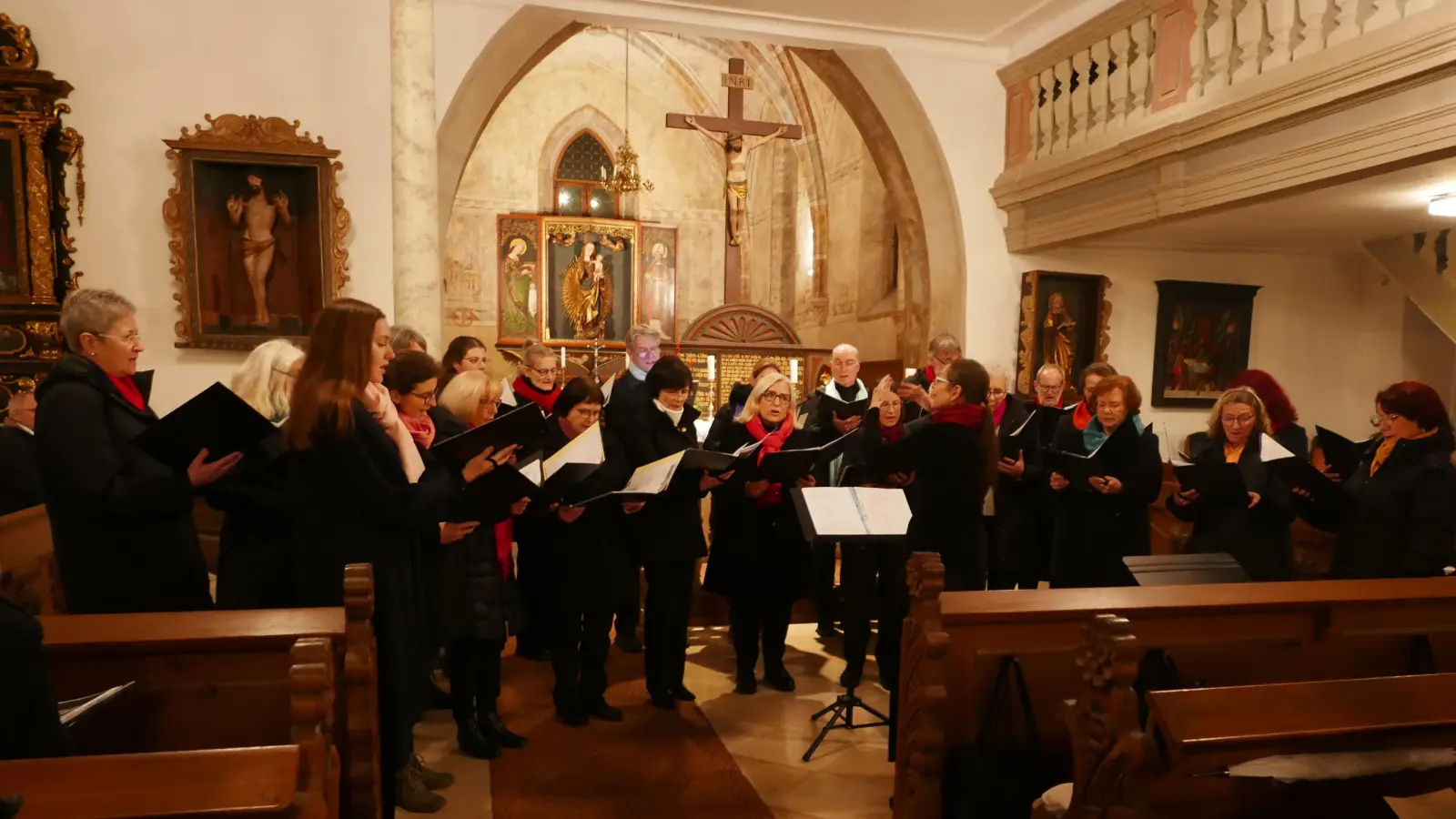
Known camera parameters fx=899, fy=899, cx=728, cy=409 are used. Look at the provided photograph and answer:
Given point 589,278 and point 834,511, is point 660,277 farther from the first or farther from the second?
point 834,511

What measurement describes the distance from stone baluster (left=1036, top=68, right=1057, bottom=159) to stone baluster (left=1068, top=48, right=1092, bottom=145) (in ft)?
0.78

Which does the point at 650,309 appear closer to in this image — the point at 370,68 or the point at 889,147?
the point at 889,147

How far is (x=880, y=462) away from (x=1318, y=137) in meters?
3.69

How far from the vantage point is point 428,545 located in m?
3.33

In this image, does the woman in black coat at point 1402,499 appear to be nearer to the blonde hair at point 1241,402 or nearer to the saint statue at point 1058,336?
the blonde hair at point 1241,402

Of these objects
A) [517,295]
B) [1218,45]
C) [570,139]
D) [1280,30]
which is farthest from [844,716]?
[570,139]

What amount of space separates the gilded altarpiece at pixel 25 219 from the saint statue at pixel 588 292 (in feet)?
30.8

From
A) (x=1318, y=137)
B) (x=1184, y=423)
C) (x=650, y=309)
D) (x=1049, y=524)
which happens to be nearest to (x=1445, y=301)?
(x=1184, y=423)

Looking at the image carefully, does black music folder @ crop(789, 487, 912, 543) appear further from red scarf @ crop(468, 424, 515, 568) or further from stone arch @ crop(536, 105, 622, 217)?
stone arch @ crop(536, 105, 622, 217)

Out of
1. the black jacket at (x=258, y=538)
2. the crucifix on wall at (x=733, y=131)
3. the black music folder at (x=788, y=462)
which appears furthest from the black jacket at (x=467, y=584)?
the crucifix on wall at (x=733, y=131)

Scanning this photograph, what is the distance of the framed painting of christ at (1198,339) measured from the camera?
8.56 meters

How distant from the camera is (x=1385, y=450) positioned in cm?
401

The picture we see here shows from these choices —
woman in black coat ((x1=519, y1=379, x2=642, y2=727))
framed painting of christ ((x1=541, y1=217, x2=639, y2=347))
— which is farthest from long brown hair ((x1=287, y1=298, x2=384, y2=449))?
framed painting of christ ((x1=541, y1=217, x2=639, y2=347))

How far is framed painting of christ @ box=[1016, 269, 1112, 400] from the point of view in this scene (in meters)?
8.33
